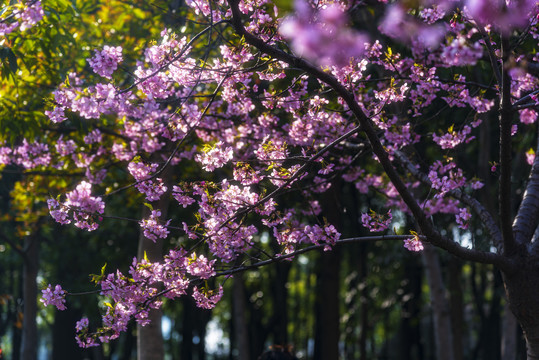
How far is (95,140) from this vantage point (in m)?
10.7

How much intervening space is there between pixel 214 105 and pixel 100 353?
45.0 ft

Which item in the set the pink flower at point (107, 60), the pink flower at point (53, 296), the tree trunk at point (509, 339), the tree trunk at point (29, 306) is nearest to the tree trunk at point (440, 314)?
the tree trunk at point (509, 339)

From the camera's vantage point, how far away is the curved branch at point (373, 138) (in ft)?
19.7

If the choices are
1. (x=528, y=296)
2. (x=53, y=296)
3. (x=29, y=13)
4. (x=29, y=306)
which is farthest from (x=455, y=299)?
(x=29, y=13)

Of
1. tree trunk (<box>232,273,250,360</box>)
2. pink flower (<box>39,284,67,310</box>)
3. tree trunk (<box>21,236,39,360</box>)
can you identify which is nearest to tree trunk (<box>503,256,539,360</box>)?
pink flower (<box>39,284,67,310</box>)

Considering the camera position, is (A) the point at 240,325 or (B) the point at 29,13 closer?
(B) the point at 29,13

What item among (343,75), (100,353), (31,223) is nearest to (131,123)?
(343,75)

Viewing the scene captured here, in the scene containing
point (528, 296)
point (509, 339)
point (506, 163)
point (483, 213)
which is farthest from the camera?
point (509, 339)

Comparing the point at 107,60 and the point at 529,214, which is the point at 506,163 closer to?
the point at 529,214

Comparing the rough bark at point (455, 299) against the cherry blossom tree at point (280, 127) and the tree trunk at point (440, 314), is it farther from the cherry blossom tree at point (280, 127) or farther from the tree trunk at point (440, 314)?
the cherry blossom tree at point (280, 127)

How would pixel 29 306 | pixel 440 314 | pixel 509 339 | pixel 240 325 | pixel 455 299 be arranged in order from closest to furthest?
pixel 440 314 → pixel 509 339 → pixel 29 306 → pixel 240 325 → pixel 455 299

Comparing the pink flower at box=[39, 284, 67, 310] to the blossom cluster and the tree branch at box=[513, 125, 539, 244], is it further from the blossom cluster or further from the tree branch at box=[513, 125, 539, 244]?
the tree branch at box=[513, 125, 539, 244]

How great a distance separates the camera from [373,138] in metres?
6.54

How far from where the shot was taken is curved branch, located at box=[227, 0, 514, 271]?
236 inches
